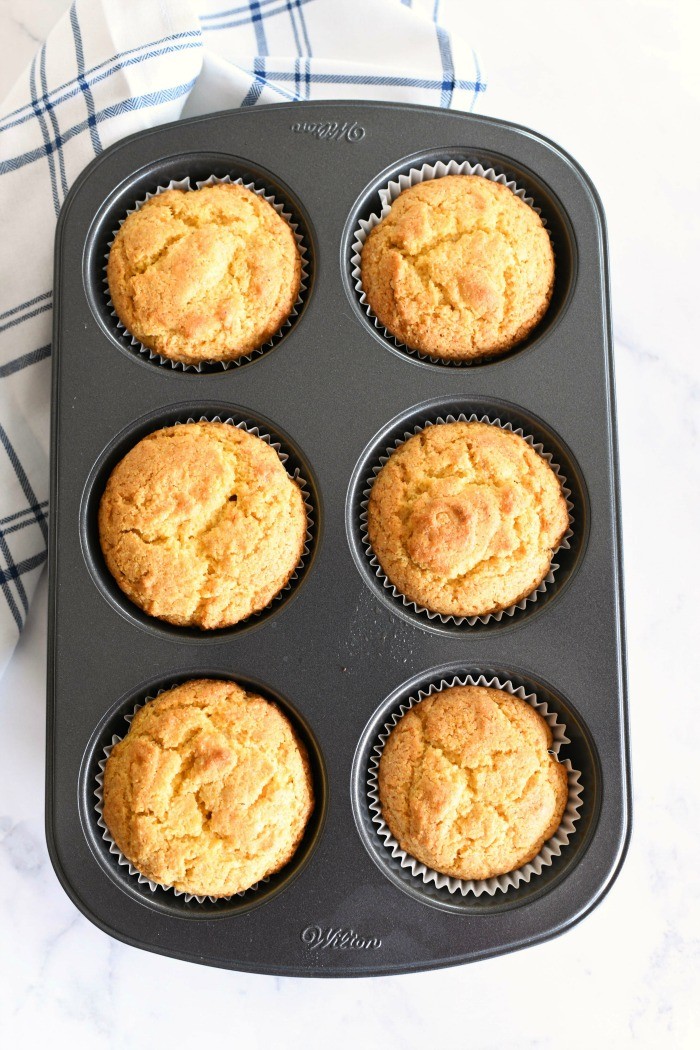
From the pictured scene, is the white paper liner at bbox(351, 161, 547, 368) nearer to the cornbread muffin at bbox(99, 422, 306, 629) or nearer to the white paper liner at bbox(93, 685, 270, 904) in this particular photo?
the cornbread muffin at bbox(99, 422, 306, 629)

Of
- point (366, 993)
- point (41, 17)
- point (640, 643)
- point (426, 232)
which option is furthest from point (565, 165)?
point (366, 993)

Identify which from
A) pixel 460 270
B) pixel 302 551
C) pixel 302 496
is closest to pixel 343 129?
pixel 460 270

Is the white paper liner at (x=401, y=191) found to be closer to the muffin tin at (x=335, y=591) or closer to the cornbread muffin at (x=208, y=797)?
the muffin tin at (x=335, y=591)

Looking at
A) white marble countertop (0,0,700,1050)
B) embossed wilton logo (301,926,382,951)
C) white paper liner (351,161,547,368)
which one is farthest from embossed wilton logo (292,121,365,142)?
embossed wilton logo (301,926,382,951)

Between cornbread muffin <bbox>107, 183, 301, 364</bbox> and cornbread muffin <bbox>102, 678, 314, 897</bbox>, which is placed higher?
cornbread muffin <bbox>107, 183, 301, 364</bbox>

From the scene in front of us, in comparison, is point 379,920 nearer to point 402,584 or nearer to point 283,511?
point 402,584

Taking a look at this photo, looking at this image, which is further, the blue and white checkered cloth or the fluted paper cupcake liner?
the blue and white checkered cloth

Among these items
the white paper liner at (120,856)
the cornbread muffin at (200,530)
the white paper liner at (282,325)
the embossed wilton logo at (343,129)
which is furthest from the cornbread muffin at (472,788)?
the embossed wilton logo at (343,129)
